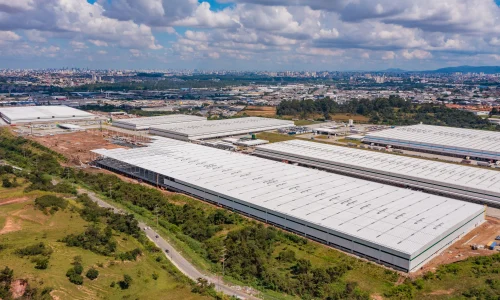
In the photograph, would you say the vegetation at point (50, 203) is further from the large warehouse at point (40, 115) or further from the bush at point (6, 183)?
the large warehouse at point (40, 115)

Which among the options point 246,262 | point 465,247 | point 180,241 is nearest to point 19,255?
point 180,241

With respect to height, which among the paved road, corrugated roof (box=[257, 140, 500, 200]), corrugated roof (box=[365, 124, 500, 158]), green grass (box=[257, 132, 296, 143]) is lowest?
the paved road

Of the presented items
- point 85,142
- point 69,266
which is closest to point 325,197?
point 69,266

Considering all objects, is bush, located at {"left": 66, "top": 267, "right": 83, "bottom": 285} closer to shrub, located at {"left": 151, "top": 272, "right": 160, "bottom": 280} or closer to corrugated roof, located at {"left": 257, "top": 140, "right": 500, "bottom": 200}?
A: shrub, located at {"left": 151, "top": 272, "right": 160, "bottom": 280}

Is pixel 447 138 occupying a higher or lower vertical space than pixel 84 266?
higher

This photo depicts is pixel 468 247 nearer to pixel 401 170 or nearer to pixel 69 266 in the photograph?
pixel 401 170

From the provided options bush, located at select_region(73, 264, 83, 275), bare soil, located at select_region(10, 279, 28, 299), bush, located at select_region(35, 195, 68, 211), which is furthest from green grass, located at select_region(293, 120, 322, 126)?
bare soil, located at select_region(10, 279, 28, 299)
